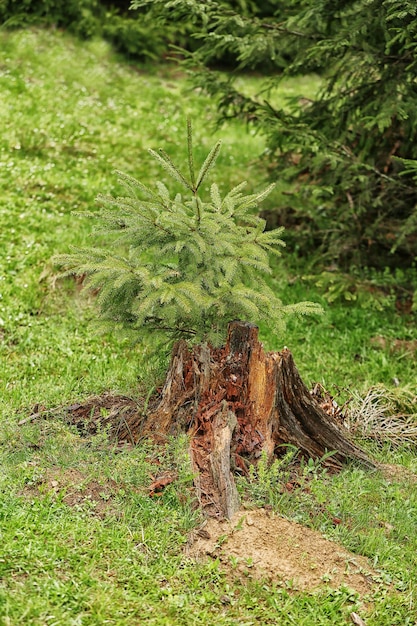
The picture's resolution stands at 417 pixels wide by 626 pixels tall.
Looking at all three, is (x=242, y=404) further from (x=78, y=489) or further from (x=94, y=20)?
(x=94, y=20)

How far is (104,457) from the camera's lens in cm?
462

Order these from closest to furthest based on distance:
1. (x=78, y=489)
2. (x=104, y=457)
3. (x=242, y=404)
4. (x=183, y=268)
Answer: (x=78, y=489) < (x=104, y=457) < (x=242, y=404) < (x=183, y=268)

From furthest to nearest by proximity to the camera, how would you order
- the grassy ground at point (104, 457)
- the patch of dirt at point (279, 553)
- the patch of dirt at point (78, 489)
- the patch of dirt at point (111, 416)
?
the patch of dirt at point (111, 416)
the patch of dirt at point (78, 489)
the patch of dirt at point (279, 553)
the grassy ground at point (104, 457)

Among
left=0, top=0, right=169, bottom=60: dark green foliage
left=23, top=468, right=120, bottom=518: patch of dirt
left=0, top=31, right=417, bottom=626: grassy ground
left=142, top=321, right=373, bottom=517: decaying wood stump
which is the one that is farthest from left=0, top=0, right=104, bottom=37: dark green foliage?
left=23, top=468, right=120, bottom=518: patch of dirt

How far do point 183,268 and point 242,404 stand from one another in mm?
937

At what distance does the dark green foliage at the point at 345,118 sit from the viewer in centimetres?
746

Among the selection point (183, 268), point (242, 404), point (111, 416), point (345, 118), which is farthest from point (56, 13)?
point (242, 404)

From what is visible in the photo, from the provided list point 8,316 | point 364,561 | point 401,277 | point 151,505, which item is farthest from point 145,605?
point 401,277

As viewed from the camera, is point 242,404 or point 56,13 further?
point 56,13

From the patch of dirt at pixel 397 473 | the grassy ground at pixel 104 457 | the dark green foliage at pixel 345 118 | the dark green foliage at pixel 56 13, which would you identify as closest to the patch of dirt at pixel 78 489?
the grassy ground at pixel 104 457

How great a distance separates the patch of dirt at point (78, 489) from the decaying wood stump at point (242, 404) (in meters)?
0.53

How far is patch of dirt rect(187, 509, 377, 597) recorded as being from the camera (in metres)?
3.95

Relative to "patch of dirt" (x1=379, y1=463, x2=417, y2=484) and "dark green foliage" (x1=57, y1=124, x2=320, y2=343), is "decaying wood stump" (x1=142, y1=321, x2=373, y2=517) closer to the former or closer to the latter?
"dark green foliage" (x1=57, y1=124, x2=320, y2=343)

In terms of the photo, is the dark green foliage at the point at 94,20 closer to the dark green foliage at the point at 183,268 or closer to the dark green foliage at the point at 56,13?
the dark green foliage at the point at 56,13
